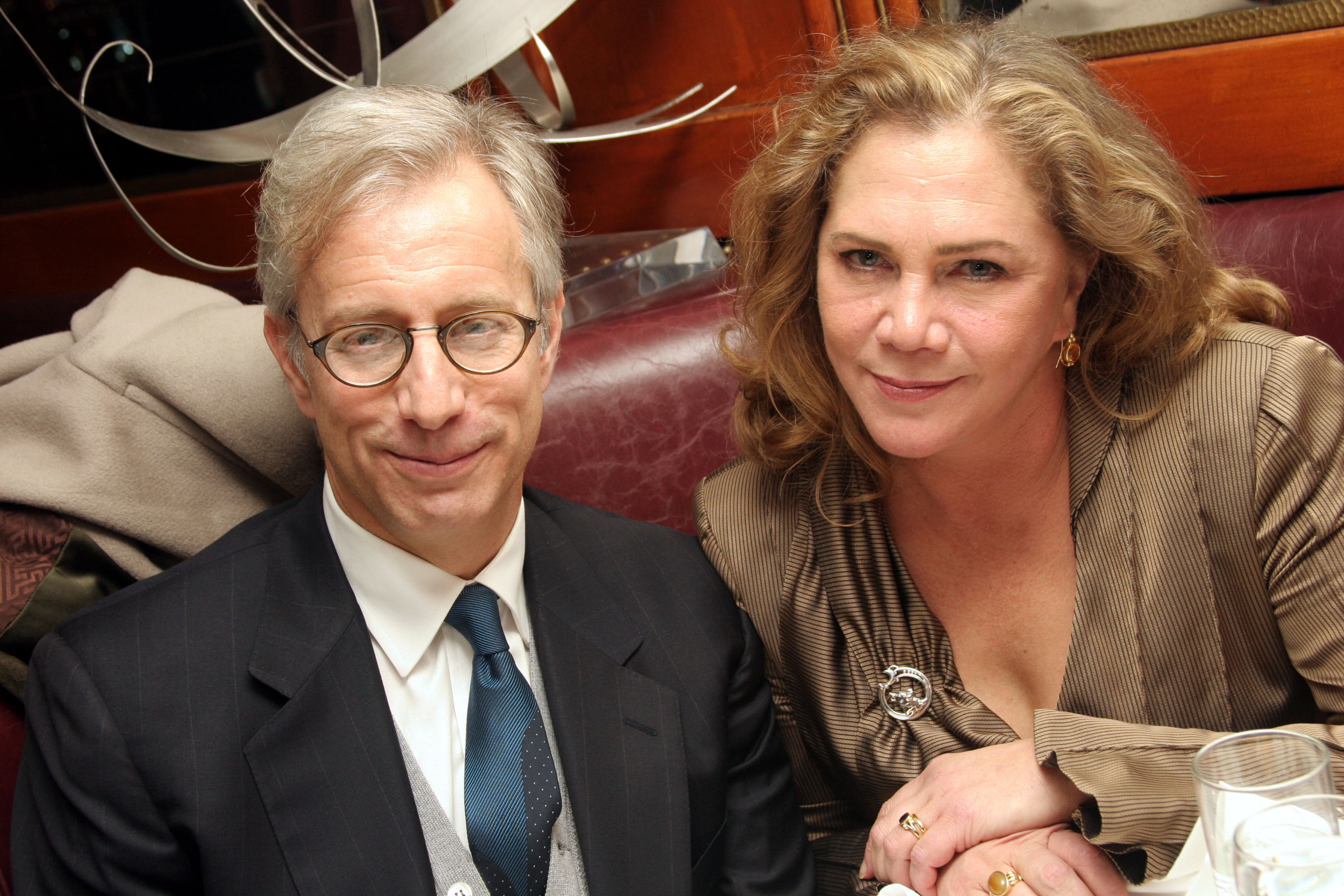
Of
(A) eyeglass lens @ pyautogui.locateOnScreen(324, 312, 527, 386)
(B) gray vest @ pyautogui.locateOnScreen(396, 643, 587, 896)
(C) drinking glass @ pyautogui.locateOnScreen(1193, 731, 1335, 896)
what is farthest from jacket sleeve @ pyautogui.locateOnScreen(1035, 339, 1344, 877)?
(A) eyeglass lens @ pyautogui.locateOnScreen(324, 312, 527, 386)

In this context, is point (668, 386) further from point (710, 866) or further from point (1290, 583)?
point (1290, 583)

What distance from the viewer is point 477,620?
1500mm

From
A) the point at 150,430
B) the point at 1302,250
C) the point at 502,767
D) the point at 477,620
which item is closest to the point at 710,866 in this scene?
the point at 502,767

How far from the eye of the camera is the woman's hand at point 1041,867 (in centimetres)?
141

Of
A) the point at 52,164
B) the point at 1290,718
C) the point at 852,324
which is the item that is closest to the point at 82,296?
the point at 52,164

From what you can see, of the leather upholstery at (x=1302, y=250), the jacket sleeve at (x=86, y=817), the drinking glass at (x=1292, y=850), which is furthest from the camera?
the leather upholstery at (x=1302, y=250)

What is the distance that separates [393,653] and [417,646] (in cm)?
3

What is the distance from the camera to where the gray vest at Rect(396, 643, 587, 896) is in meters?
1.41

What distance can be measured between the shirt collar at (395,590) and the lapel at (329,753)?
0.03 metres

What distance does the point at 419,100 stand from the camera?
1.48m

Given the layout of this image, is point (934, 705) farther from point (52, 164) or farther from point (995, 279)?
point (52, 164)

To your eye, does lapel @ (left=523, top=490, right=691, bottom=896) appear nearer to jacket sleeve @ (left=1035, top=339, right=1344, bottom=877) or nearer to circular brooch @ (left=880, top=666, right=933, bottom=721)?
circular brooch @ (left=880, top=666, right=933, bottom=721)

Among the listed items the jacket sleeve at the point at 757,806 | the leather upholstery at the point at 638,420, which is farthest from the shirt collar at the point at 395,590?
the leather upholstery at the point at 638,420

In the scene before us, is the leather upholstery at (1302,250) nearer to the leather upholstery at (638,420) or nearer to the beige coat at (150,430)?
the leather upholstery at (638,420)
